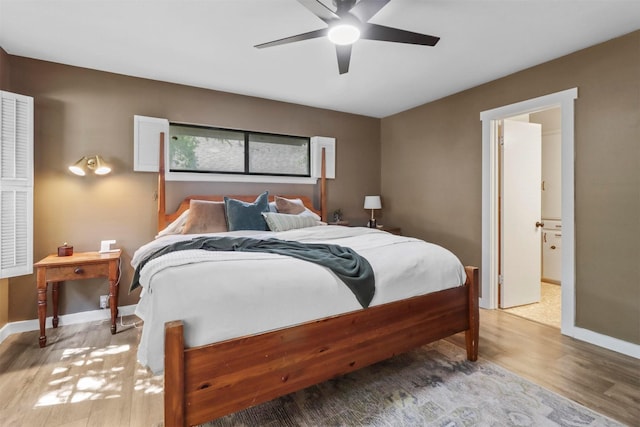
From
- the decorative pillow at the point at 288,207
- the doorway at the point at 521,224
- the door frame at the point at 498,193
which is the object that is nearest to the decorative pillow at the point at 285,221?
the decorative pillow at the point at 288,207

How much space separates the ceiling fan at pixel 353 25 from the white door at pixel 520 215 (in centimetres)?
207

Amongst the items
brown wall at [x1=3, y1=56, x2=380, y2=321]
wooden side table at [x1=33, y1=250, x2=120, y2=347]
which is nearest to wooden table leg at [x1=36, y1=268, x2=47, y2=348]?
wooden side table at [x1=33, y1=250, x2=120, y2=347]

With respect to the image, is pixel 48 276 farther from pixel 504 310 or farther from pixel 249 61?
pixel 504 310

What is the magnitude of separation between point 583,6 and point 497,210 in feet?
6.37

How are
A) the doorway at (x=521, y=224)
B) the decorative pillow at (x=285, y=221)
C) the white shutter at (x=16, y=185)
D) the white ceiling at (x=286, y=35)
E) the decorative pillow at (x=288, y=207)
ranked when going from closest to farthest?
1. the white ceiling at (x=286, y=35)
2. the white shutter at (x=16, y=185)
3. the decorative pillow at (x=285, y=221)
4. the doorway at (x=521, y=224)
5. the decorative pillow at (x=288, y=207)

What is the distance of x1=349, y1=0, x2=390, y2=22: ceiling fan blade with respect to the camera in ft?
5.88

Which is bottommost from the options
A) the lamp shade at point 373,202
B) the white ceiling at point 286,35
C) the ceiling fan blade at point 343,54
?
the lamp shade at point 373,202

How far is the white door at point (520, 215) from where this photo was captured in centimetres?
349

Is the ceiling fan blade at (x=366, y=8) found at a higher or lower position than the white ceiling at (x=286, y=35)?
lower

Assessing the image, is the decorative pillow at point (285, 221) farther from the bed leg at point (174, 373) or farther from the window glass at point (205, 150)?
the bed leg at point (174, 373)

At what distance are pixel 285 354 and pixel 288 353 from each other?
2cm

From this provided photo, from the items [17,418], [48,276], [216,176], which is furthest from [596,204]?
[48,276]

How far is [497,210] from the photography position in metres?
3.47

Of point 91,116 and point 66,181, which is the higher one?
point 91,116
